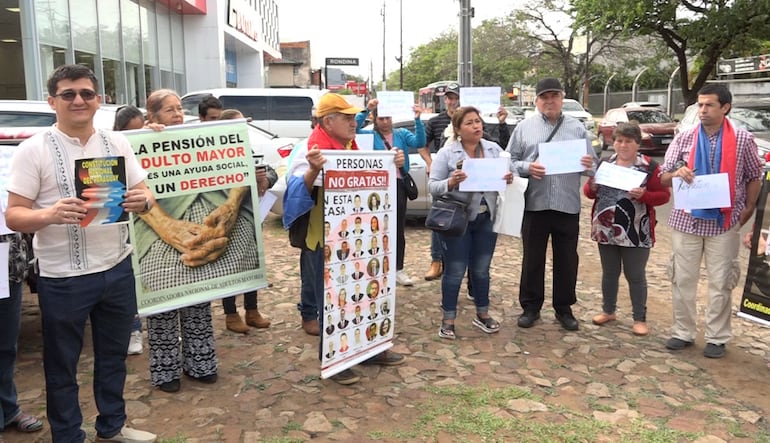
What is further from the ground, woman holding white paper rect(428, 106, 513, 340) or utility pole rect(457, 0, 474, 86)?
utility pole rect(457, 0, 474, 86)

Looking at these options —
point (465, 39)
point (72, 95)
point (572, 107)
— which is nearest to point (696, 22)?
point (572, 107)

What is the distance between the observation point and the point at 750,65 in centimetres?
1366

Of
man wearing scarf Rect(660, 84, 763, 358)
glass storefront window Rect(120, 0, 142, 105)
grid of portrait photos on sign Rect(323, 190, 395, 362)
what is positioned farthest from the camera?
glass storefront window Rect(120, 0, 142, 105)

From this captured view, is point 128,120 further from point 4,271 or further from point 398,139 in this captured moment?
point 398,139

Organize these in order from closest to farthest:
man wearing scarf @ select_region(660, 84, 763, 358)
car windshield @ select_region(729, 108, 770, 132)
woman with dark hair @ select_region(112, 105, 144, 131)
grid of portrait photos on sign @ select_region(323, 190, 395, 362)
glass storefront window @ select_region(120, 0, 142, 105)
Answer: grid of portrait photos on sign @ select_region(323, 190, 395, 362)
woman with dark hair @ select_region(112, 105, 144, 131)
man wearing scarf @ select_region(660, 84, 763, 358)
car windshield @ select_region(729, 108, 770, 132)
glass storefront window @ select_region(120, 0, 142, 105)

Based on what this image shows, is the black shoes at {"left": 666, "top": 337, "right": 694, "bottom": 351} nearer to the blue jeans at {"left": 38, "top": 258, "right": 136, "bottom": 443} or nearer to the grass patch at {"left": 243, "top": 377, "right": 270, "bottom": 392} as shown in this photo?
the grass patch at {"left": 243, "top": 377, "right": 270, "bottom": 392}

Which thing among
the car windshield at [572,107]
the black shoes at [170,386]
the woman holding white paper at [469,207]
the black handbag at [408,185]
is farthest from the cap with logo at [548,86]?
the car windshield at [572,107]

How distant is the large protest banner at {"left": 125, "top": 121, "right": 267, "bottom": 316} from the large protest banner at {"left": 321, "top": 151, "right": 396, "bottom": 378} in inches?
25.6

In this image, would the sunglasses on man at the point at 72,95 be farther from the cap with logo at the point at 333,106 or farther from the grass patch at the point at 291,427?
the grass patch at the point at 291,427

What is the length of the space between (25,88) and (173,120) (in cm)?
1100

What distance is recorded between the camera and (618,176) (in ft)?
15.4

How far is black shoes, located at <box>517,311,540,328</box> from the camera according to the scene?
17.0 ft

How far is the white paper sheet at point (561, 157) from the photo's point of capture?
471cm

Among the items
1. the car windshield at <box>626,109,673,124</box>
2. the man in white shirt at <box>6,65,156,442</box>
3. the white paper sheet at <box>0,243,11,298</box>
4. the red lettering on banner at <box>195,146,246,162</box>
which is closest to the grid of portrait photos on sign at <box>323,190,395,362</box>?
the red lettering on banner at <box>195,146,246,162</box>
